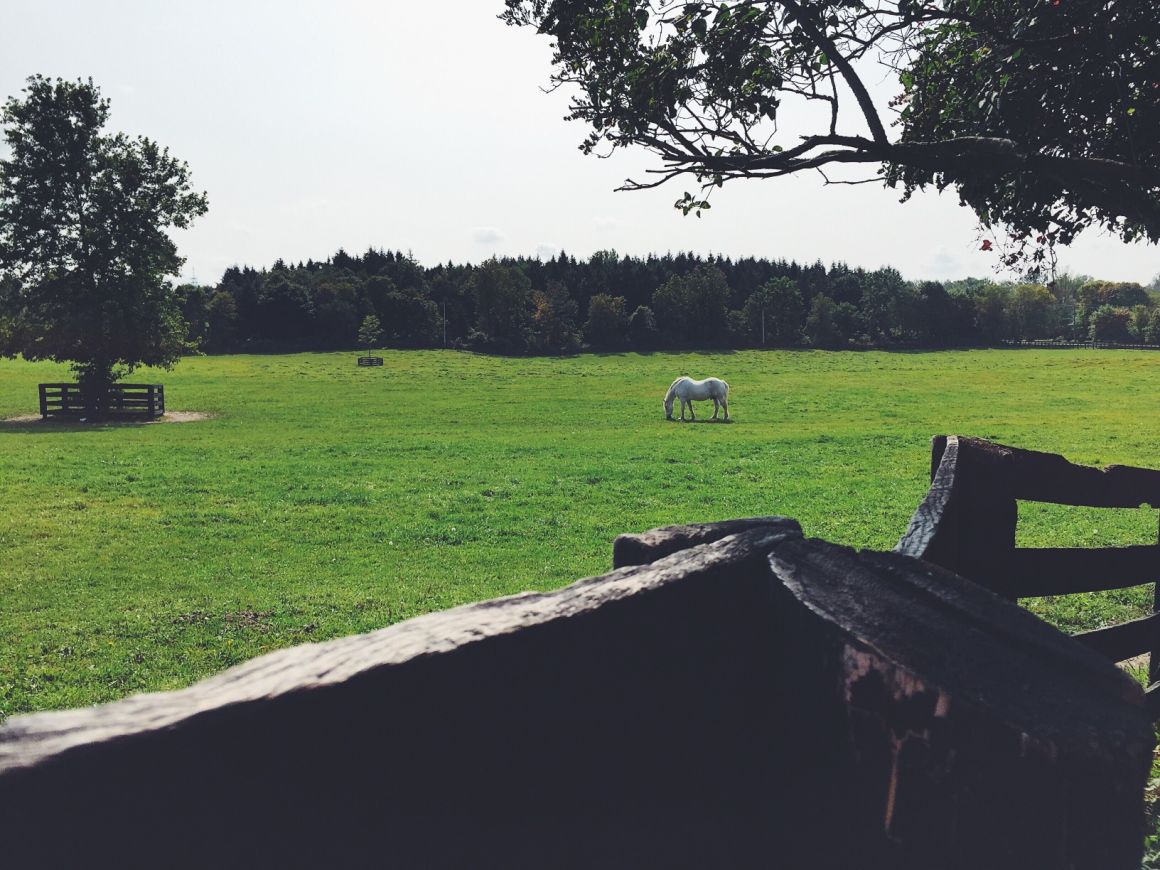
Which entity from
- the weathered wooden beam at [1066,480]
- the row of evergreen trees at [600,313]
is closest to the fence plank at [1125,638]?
the weathered wooden beam at [1066,480]

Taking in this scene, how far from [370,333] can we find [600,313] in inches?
1046

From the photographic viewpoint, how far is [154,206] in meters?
39.8

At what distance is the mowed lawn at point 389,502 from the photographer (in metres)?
9.25

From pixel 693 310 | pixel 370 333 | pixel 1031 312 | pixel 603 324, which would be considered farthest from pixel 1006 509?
pixel 1031 312

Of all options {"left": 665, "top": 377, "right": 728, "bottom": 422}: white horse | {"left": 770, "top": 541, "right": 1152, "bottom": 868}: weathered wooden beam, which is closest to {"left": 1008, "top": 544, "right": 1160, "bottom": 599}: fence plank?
{"left": 770, "top": 541, "right": 1152, "bottom": 868}: weathered wooden beam

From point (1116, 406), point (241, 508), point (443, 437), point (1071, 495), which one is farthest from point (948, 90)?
point (1116, 406)

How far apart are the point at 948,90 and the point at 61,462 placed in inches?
864

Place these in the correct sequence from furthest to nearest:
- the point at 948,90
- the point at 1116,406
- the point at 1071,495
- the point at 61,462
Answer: the point at 1116,406, the point at 61,462, the point at 948,90, the point at 1071,495

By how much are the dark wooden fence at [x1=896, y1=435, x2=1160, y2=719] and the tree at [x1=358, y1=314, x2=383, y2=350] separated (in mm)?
92794

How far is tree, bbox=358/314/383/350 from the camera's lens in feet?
308

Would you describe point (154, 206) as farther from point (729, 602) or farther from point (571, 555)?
point (729, 602)

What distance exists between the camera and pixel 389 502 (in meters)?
16.1

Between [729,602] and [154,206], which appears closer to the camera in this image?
[729,602]

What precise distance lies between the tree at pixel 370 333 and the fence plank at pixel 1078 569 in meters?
92.5
